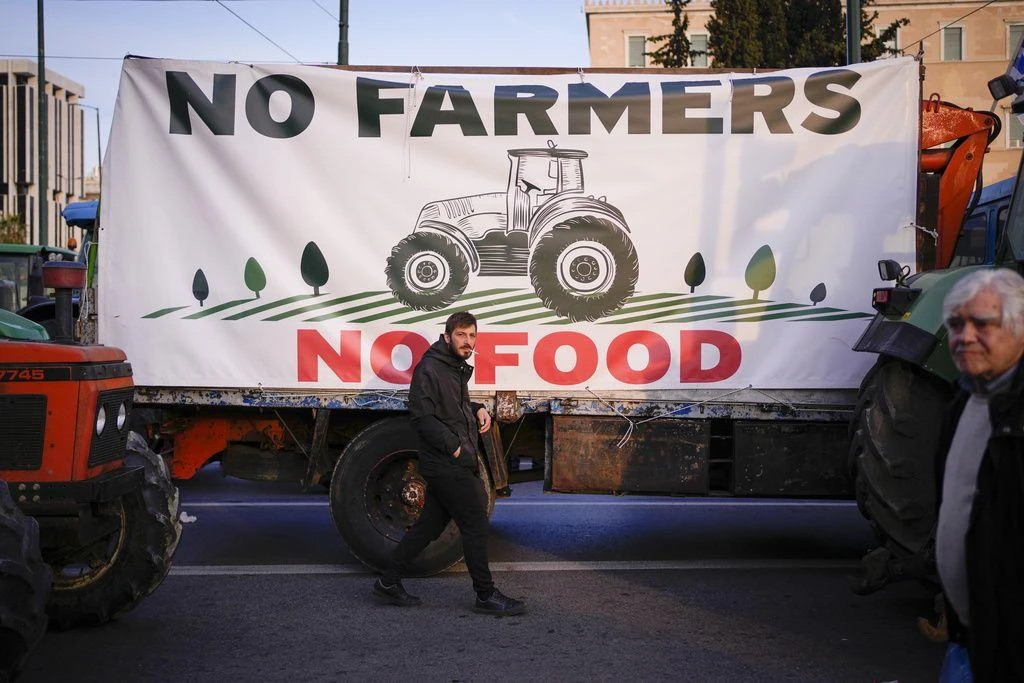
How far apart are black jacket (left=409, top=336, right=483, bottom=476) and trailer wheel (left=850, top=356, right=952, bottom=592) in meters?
→ 2.31

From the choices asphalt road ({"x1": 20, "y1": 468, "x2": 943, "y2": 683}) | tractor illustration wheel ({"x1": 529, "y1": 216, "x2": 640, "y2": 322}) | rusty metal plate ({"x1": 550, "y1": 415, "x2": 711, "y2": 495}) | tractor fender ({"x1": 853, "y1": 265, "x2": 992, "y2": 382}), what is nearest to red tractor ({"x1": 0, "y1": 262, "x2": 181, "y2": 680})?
asphalt road ({"x1": 20, "y1": 468, "x2": 943, "y2": 683})

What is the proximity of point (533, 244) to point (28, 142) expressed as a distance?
83.7 metres

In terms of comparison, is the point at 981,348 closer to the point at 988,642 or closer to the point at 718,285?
the point at 988,642

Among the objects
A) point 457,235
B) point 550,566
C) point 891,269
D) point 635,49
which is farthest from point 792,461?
point 635,49

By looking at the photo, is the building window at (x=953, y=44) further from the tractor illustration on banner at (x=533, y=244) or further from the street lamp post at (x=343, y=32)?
the tractor illustration on banner at (x=533, y=244)

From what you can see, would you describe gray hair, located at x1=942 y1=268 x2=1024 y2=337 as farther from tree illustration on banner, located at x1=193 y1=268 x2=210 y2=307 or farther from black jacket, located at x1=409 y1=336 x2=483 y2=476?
tree illustration on banner, located at x1=193 y1=268 x2=210 y2=307

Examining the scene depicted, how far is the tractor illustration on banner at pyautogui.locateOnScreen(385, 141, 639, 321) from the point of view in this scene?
7645mm

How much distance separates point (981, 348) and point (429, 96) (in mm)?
5164

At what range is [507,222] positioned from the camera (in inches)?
303

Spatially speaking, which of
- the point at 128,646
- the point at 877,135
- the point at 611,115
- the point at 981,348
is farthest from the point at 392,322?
the point at 981,348

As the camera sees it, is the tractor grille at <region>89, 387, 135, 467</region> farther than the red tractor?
Yes

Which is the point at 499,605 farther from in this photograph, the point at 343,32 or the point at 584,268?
the point at 343,32

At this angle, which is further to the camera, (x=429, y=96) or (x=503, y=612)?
(x=429, y=96)

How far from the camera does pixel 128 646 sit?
602 centimetres
